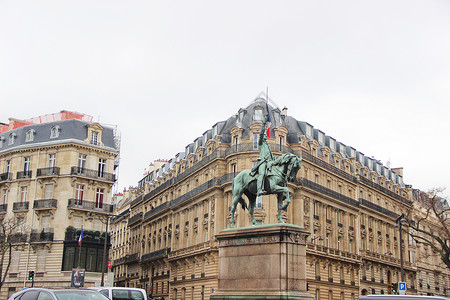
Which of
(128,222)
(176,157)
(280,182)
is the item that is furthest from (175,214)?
(280,182)

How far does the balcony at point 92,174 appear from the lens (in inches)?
2083

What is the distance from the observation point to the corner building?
2010 inches

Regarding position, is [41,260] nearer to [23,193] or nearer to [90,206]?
[90,206]

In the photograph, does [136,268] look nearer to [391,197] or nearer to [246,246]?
[391,197]

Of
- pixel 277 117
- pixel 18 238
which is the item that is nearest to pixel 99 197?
pixel 18 238

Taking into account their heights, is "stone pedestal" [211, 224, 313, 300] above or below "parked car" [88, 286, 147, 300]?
above

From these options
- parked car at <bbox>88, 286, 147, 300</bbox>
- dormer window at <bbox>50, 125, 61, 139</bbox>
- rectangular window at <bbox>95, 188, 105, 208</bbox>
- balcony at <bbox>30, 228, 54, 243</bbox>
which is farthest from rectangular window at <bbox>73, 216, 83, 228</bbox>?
parked car at <bbox>88, 286, 147, 300</bbox>

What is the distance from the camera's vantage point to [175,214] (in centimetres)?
6381

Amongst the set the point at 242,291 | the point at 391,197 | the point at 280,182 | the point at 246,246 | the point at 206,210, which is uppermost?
the point at 391,197

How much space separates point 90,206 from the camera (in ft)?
174

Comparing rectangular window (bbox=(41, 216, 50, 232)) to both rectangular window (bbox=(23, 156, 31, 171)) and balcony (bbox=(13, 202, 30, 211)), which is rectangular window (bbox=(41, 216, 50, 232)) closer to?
balcony (bbox=(13, 202, 30, 211))

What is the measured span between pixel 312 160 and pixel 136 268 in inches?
1367

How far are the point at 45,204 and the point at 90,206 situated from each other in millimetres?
4187

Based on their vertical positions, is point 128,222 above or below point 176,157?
below
